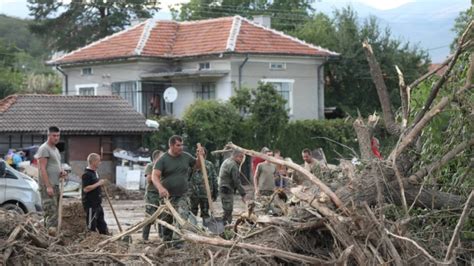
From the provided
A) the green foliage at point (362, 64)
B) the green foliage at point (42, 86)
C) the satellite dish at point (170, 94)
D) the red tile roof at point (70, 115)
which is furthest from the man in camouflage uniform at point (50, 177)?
the green foliage at point (42, 86)

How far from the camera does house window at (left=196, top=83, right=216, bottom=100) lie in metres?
41.1

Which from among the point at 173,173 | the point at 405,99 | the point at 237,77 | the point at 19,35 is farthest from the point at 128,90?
the point at 19,35

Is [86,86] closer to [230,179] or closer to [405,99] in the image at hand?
[230,179]

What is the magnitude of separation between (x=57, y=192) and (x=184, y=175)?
1924 millimetres

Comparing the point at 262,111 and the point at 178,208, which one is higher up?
the point at 262,111

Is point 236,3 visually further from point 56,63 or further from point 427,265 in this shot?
point 427,265

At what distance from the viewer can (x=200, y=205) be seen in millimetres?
15664

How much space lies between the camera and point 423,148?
10.3 meters

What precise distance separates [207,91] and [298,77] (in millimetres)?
4410

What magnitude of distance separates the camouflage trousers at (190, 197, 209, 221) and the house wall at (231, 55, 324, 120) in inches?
990

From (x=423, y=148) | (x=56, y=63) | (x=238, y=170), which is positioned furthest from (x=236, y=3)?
(x=423, y=148)

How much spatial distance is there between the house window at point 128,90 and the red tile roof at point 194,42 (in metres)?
1.32

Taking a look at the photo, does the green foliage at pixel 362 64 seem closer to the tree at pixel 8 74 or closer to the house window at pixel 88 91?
the house window at pixel 88 91

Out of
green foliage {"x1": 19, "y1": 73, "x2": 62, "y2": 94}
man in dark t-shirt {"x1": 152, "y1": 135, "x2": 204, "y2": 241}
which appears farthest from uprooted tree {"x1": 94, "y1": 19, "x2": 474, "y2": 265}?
green foliage {"x1": 19, "y1": 73, "x2": 62, "y2": 94}
